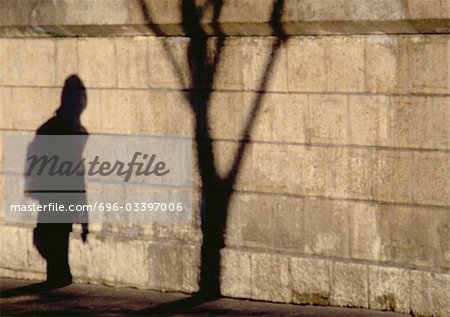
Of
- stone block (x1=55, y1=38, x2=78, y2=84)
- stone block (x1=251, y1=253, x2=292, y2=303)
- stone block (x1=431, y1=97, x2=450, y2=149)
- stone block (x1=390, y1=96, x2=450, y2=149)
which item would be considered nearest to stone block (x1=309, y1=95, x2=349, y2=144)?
stone block (x1=390, y1=96, x2=450, y2=149)

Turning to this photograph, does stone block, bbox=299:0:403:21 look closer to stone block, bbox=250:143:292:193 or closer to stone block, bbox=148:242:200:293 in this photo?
stone block, bbox=250:143:292:193

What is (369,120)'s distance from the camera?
977 cm

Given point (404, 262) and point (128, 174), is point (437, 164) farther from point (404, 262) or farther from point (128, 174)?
point (128, 174)

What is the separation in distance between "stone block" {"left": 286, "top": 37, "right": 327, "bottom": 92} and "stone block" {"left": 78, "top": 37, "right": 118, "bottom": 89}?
1900 mm

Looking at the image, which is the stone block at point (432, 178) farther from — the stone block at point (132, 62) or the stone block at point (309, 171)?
the stone block at point (132, 62)

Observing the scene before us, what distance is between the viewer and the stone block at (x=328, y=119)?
9.93 metres

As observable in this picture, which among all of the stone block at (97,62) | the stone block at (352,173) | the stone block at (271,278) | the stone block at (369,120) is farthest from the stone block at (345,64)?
the stone block at (97,62)

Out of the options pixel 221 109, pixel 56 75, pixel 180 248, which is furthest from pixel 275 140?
pixel 56 75

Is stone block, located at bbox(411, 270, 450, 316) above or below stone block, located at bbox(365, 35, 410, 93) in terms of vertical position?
below

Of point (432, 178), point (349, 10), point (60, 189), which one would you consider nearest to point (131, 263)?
point (60, 189)

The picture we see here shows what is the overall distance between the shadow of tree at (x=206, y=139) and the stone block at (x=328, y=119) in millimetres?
557

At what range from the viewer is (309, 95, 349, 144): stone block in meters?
9.93

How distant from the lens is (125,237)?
11.5 m

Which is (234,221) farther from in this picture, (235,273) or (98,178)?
(98,178)
